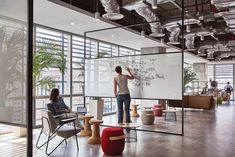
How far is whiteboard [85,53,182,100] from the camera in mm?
5914

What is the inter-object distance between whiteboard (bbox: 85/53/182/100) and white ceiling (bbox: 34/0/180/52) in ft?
3.45

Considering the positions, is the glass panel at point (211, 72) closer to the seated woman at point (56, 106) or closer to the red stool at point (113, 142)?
the seated woman at point (56, 106)

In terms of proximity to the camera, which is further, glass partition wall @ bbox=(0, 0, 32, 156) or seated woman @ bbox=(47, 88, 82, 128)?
seated woman @ bbox=(47, 88, 82, 128)

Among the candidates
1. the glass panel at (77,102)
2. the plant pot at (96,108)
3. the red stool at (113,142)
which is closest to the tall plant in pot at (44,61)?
the plant pot at (96,108)

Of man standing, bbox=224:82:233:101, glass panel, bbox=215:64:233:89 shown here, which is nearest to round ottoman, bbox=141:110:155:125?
man standing, bbox=224:82:233:101

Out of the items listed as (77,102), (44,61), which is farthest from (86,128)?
(77,102)

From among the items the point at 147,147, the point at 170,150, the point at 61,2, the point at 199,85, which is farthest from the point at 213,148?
the point at 199,85

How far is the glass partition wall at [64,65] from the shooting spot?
671 centimetres

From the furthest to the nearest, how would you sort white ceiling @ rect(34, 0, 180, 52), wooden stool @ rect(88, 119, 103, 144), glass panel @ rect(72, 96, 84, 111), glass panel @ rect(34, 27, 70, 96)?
glass panel @ rect(72, 96, 84, 111) < glass panel @ rect(34, 27, 70, 96) < white ceiling @ rect(34, 0, 180, 52) < wooden stool @ rect(88, 119, 103, 144)

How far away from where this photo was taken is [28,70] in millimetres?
2891

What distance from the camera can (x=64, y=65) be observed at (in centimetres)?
695

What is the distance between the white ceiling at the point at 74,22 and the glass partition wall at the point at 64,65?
35cm

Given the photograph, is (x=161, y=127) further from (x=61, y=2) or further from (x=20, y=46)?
(x=20, y=46)

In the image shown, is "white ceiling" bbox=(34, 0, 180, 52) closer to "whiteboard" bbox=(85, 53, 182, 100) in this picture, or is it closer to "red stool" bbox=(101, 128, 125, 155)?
"whiteboard" bbox=(85, 53, 182, 100)
